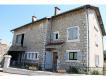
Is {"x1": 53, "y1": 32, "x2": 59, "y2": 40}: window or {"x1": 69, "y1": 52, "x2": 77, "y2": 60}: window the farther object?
{"x1": 53, "y1": 32, "x2": 59, "y2": 40}: window

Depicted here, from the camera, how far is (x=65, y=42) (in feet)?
48.0

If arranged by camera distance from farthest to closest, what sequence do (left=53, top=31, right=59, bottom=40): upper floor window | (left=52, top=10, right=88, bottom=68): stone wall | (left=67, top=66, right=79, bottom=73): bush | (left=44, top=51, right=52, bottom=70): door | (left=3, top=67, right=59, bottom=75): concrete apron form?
(left=53, top=31, right=59, bottom=40): upper floor window
(left=44, top=51, right=52, bottom=70): door
(left=52, top=10, right=88, bottom=68): stone wall
(left=67, top=66, right=79, bottom=73): bush
(left=3, top=67, right=59, bottom=75): concrete apron

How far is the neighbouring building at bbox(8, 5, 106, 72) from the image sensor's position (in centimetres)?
1323

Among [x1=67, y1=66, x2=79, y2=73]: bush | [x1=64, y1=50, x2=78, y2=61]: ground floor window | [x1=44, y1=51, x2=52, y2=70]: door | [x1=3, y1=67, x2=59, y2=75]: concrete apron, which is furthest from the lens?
[x1=44, y1=51, x2=52, y2=70]: door

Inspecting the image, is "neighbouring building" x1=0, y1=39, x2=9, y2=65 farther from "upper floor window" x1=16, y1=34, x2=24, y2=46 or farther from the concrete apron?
the concrete apron

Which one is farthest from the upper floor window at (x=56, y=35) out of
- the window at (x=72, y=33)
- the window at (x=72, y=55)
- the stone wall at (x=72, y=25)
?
the window at (x=72, y=55)

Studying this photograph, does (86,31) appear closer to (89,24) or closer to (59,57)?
(89,24)

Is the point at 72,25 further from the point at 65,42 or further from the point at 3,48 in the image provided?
the point at 3,48

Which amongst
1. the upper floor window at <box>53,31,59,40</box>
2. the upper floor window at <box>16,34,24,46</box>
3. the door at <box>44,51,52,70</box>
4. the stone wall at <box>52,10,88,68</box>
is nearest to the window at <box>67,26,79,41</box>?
the stone wall at <box>52,10,88,68</box>

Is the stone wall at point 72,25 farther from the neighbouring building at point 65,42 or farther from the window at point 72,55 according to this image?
the window at point 72,55

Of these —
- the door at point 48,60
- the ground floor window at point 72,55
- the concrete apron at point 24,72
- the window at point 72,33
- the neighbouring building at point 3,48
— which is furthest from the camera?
the neighbouring building at point 3,48

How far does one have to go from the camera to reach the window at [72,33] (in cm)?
1389

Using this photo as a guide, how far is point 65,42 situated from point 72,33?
45.4 inches

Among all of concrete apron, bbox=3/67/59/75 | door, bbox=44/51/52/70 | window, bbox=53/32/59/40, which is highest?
window, bbox=53/32/59/40
